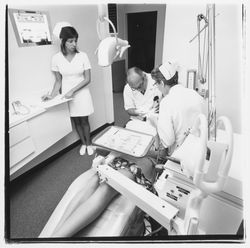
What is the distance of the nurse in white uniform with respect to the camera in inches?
49.7

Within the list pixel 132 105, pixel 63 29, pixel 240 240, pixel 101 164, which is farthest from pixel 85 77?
pixel 240 240

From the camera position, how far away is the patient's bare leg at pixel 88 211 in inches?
33.0

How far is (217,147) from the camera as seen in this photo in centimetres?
54

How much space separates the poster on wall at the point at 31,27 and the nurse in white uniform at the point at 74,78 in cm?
11

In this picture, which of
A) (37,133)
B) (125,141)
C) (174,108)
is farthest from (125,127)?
(37,133)

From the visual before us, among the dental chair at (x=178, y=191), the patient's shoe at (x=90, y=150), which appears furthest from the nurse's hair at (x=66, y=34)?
the dental chair at (x=178, y=191)

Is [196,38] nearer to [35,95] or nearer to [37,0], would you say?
[37,0]

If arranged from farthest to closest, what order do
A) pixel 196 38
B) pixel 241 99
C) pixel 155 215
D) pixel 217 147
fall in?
pixel 196 38
pixel 241 99
pixel 155 215
pixel 217 147

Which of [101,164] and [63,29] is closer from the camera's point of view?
[101,164]

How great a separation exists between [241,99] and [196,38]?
520 mm

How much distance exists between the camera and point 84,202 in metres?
0.93

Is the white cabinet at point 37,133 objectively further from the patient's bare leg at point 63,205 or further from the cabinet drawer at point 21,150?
the patient's bare leg at point 63,205

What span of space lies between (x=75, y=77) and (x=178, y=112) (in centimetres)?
80

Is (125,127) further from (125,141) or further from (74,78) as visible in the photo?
(74,78)
